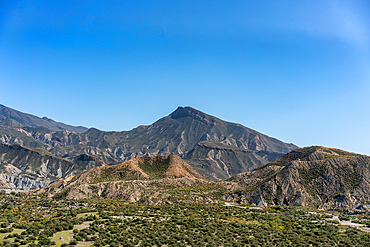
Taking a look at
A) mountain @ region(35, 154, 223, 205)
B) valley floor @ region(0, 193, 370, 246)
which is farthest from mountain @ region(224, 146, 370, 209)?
valley floor @ region(0, 193, 370, 246)

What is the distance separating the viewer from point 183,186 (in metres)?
149

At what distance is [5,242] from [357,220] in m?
78.4

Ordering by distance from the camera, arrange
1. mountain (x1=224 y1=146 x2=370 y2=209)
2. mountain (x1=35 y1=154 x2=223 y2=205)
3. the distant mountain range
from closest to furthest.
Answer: mountain (x1=224 y1=146 x2=370 y2=209) < the distant mountain range < mountain (x1=35 y1=154 x2=223 y2=205)

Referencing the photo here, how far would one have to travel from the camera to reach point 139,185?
13975 cm

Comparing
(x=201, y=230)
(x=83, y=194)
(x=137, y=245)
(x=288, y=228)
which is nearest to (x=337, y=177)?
(x=288, y=228)

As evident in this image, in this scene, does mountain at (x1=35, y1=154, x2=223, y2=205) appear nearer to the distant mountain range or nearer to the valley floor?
the distant mountain range

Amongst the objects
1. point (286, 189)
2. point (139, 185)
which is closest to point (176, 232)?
point (286, 189)

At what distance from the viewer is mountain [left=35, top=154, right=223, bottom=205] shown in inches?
4830

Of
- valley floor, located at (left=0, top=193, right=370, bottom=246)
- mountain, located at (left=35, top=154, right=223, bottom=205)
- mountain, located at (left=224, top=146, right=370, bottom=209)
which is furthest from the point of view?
mountain, located at (left=35, top=154, right=223, bottom=205)

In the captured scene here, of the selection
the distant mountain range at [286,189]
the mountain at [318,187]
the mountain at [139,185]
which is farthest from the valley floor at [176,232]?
the mountain at [139,185]

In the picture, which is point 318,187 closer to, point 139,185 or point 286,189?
point 286,189

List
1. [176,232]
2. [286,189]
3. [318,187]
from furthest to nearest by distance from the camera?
[318,187], [286,189], [176,232]

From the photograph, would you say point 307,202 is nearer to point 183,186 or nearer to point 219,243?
point 183,186

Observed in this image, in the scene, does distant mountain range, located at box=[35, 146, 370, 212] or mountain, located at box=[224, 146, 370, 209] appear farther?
distant mountain range, located at box=[35, 146, 370, 212]
